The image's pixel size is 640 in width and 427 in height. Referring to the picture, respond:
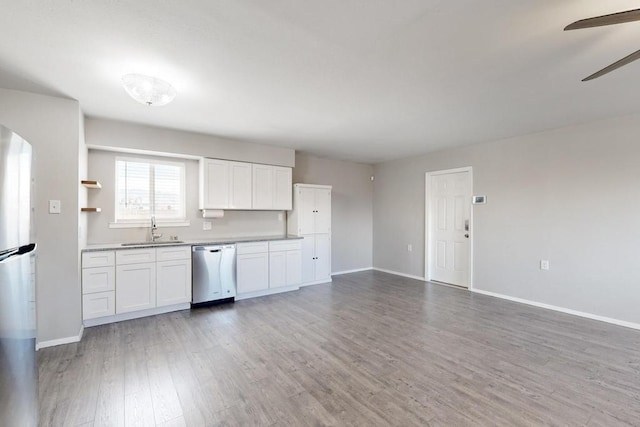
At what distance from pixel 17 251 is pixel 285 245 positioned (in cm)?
378

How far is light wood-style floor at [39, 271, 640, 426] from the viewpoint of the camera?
6.16ft

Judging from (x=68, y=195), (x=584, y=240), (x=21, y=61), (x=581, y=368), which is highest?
(x=21, y=61)

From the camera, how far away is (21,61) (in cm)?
221

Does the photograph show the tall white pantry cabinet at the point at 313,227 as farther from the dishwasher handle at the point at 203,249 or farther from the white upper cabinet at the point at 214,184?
the dishwasher handle at the point at 203,249

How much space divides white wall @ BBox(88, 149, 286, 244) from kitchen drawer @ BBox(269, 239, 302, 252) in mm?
555

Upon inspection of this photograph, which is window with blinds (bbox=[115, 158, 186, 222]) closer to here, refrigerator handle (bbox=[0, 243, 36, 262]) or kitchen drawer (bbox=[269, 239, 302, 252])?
kitchen drawer (bbox=[269, 239, 302, 252])

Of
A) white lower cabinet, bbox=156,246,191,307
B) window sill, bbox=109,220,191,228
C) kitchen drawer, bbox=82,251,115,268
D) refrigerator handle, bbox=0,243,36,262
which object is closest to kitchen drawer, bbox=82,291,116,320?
kitchen drawer, bbox=82,251,115,268

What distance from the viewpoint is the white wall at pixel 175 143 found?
357 cm

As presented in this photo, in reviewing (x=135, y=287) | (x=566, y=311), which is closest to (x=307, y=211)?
(x=135, y=287)

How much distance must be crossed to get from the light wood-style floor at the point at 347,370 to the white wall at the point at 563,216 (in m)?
0.48

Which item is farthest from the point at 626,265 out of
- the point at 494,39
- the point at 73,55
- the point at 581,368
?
the point at 73,55

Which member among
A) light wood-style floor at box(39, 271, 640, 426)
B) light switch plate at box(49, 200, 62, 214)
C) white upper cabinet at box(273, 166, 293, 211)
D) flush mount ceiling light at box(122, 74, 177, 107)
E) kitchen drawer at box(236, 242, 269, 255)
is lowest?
light wood-style floor at box(39, 271, 640, 426)

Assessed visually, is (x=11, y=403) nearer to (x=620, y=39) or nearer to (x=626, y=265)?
(x=620, y=39)

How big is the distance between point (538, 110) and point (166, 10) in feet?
12.3
